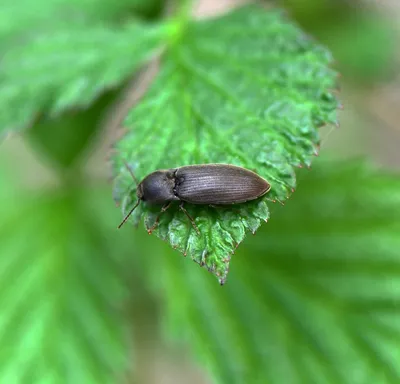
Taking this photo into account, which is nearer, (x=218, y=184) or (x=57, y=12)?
(x=218, y=184)

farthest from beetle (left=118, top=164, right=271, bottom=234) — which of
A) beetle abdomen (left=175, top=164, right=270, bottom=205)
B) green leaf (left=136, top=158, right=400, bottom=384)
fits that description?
green leaf (left=136, top=158, right=400, bottom=384)

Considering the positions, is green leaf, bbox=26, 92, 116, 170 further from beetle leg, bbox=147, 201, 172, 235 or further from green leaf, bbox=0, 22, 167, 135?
beetle leg, bbox=147, 201, 172, 235

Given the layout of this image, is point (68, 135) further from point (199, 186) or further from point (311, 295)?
point (311, 295)

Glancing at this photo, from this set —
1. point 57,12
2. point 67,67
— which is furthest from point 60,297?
point 57,12

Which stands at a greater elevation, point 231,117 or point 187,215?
point 231,117

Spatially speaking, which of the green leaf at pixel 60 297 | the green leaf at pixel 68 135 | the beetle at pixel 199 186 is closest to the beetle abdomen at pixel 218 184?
the beetle at pixel 199 186

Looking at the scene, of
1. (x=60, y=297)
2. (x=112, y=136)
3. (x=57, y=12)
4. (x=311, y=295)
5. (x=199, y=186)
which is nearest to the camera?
(x=199, y=186)

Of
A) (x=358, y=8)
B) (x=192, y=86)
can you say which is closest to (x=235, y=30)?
(x=192, y=86)

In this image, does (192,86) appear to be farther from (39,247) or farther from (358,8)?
(358,8)
